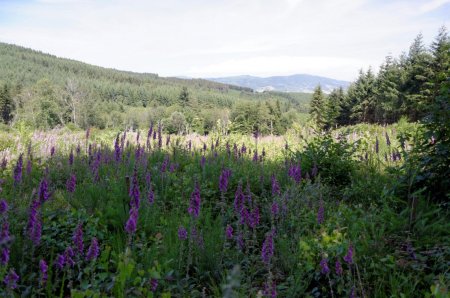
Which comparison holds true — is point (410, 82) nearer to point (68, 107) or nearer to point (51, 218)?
point (51, 218)

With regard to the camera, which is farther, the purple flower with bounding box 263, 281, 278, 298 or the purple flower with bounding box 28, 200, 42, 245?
the purple flower with bounding box 28, 200, 42, 245

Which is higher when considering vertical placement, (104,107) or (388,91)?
(388,91)

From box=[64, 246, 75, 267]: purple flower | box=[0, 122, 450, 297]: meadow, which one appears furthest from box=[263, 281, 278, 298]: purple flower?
box=[64, 246, 75, 267]: purple flower

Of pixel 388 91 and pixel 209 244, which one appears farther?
pixel 388 91

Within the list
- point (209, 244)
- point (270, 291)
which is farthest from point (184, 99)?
point (270, 291)

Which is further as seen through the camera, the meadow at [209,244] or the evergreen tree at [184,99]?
the evergreen tree at [184,99]

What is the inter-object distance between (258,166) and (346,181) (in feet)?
5.57

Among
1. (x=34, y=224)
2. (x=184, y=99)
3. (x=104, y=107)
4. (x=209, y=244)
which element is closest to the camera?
(x=34, y=224)

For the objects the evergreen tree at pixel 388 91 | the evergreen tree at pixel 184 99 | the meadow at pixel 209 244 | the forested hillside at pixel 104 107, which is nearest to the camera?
the meadow at pixel 209 244

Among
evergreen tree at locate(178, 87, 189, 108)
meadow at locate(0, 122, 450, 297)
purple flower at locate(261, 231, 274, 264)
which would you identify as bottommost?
meadow at locate(0, 122, 450, 297)

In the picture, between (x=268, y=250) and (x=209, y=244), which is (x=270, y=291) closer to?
(x=268, y=250)

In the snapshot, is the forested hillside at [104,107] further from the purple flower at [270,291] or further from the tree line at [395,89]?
the tree line at [395,89]

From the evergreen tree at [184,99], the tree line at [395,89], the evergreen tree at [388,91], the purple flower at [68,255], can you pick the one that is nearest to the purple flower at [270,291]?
the purple flower at [68,255]

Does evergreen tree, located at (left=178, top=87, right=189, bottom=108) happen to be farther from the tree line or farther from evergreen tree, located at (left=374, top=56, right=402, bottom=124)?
evergreen tree, located at (left=374, top=56, right=402, bottom=124)
